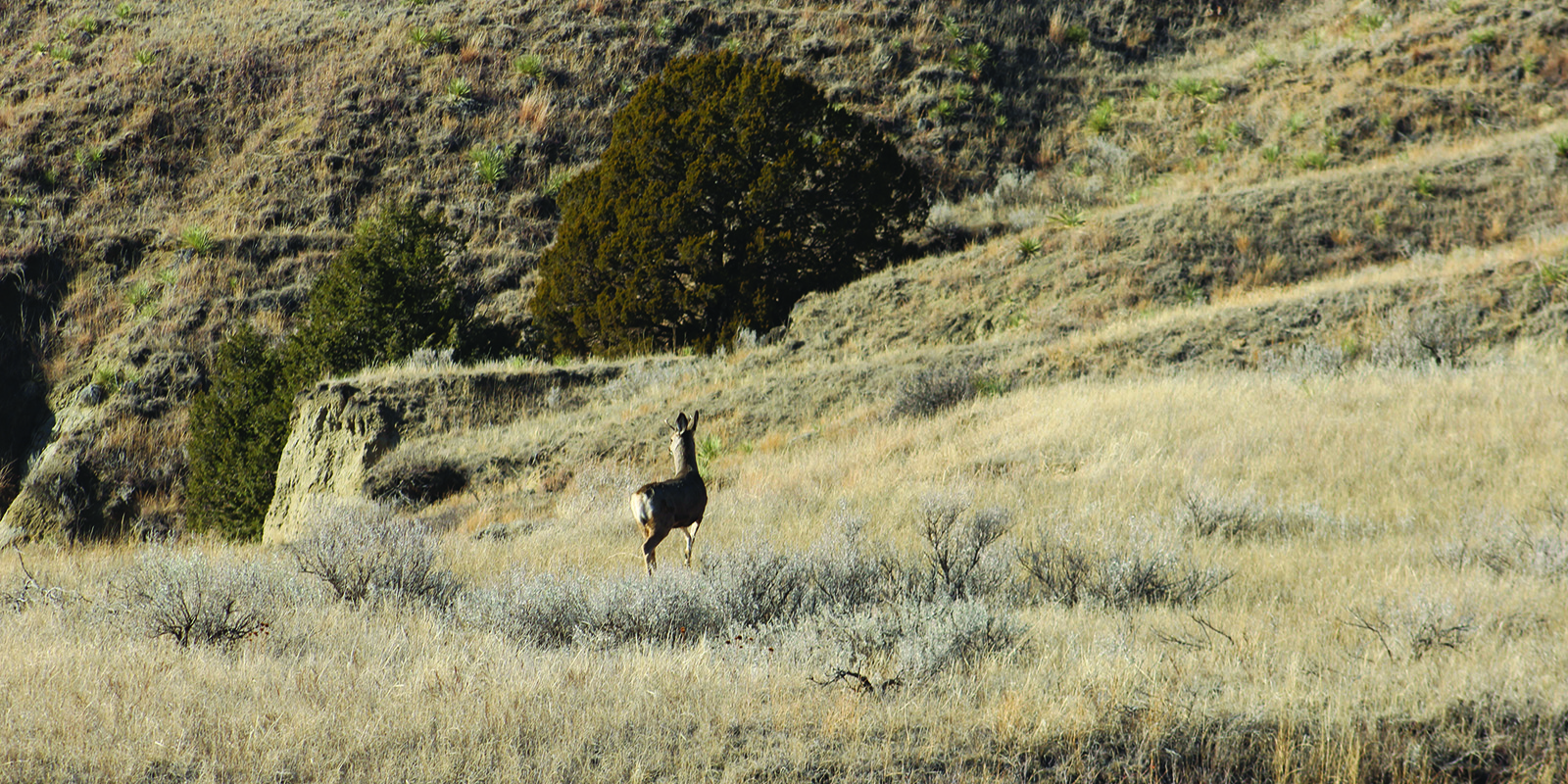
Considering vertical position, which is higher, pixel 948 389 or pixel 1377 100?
pixel 1377 100

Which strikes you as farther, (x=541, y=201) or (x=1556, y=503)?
(x=541, y=201)

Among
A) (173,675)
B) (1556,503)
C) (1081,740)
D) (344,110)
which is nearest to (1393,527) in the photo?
(1556,503)

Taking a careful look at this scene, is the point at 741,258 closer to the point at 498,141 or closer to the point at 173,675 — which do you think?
the point at 498,141

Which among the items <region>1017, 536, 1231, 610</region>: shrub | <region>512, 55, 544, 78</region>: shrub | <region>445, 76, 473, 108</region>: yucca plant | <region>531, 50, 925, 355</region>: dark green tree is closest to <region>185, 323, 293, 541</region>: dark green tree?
<region>531, 50, 925, 355</region>: dark green tree

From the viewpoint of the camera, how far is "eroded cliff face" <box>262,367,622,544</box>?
16.9 metres

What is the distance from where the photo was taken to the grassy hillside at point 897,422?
4047 millimetres

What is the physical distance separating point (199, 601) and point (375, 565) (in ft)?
5.19

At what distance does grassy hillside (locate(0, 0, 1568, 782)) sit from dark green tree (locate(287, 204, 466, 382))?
3.94 meters

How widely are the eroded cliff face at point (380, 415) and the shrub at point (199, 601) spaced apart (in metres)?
9.76

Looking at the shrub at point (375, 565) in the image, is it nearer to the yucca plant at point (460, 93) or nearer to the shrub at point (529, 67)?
the yucca plant at point (460, 93)

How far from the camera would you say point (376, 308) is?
2300cm

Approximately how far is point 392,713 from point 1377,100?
28.7 m

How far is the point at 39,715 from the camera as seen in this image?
3854 mm

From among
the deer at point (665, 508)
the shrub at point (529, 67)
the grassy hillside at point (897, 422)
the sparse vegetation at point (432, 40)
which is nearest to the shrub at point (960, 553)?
the grassy hillside at point (897, 422)
